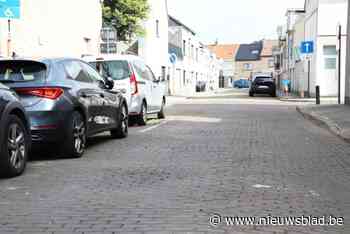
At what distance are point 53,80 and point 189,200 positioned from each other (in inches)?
141

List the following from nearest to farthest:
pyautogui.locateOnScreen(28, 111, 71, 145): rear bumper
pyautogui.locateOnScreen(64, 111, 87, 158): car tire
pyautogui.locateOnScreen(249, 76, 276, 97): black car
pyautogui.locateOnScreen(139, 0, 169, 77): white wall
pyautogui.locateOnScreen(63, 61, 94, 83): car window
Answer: pyautogui.locateOnScreen(28, 111, 71, 145): rear bumper < pyautogui.locateOnScreen(64, 111, 87, 158): car tire < pyautogui.locateOnScreen(63, 61, 94, 83): car window < pyautogui.locateOnScreen(139, 0, 169, 77): white wall < pyautogui.locateOnScreen(249, 76, 276, 97): black car

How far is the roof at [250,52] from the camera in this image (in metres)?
126

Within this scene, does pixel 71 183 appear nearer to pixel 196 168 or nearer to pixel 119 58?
pixel 196 168

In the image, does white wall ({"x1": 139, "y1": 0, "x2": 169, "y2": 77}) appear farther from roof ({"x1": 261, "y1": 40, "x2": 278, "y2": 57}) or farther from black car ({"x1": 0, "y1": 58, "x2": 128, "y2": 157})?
roof ({"x1": 261, "y1": 40, "x2": 278, "y2": 57})

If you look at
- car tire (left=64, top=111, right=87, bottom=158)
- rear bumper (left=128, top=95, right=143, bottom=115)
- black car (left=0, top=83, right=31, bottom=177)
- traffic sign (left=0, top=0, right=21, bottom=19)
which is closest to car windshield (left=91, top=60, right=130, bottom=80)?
rear bumper (left=128, top=95, right=143, bottom=115)

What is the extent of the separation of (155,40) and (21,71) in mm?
33754

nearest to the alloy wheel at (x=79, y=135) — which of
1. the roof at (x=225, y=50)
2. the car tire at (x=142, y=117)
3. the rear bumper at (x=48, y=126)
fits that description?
the rear bumper at (x=48, y=126)

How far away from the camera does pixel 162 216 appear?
5.45 m

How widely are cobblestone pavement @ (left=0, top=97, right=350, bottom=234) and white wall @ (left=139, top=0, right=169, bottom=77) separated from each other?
28.4m

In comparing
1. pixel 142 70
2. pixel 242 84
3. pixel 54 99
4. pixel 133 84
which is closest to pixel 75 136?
pixel 54 99

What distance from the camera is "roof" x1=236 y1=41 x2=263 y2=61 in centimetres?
12594

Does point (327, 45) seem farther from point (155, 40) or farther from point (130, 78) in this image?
point (130, 78)

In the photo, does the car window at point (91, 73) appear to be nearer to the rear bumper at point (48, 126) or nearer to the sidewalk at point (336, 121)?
the rear bumper at point (48, 126)

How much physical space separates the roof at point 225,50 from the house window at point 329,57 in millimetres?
94600
